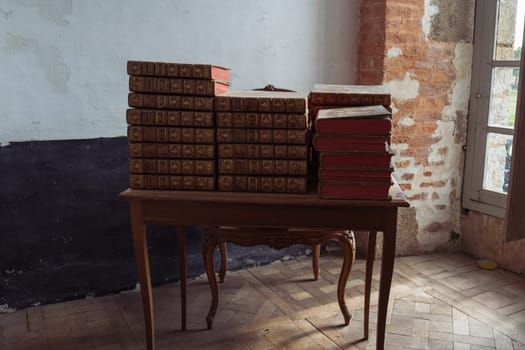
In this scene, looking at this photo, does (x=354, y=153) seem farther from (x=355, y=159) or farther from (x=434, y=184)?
(x=434, y=184)

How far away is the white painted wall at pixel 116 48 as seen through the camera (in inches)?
98.4

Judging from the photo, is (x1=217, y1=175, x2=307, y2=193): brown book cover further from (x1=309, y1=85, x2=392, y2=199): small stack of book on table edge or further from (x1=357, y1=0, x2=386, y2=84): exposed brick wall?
(x1=357, y1=0, x2=386, y2=84): exposed brick wall

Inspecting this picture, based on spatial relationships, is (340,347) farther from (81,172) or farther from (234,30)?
(234,30)

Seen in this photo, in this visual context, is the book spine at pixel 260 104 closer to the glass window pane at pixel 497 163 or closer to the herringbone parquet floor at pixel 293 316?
the herringbone parquet floor at pixel 293 316

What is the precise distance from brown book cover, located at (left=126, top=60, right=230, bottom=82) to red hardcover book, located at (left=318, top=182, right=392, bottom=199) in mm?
578

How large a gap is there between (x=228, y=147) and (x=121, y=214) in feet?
4.03

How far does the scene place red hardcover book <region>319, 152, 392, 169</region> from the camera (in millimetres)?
1758

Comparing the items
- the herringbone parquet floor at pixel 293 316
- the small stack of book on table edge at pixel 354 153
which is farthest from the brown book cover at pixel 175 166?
the herringbone parquet floor at pixel 293 316

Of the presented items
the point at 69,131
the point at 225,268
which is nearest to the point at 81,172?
the point at 69,131

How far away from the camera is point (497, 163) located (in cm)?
334

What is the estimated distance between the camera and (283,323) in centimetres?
252

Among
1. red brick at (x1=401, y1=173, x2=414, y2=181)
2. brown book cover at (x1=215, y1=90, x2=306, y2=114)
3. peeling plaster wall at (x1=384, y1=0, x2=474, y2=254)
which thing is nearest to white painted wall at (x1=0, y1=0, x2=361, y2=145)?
peeling plaster wall at (x1=384, y1=0, x2=474, y2=254)

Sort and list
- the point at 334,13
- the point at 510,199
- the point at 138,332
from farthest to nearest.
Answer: the point at 334,13 < the point at 138,332 < the point at 510,199

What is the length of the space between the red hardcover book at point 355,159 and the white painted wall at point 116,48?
4.59ft
